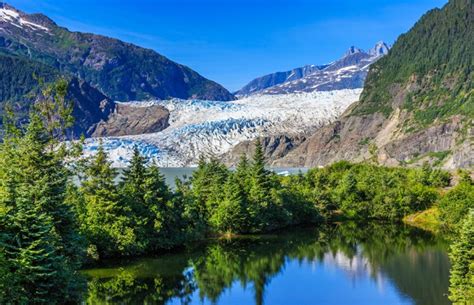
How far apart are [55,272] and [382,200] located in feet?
205

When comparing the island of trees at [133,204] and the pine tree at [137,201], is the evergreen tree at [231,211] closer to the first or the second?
the island of trees at [133,204]

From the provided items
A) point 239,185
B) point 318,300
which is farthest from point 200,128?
point 318,300

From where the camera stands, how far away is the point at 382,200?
79.1m

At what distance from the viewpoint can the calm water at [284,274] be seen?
35.6 metres

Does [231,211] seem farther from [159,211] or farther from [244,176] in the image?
[159,211]

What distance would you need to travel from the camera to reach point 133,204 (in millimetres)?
45469

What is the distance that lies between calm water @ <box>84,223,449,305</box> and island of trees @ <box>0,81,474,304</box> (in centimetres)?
286

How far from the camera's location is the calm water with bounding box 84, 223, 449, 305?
35559 millimetres

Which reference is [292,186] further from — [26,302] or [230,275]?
[26,302]

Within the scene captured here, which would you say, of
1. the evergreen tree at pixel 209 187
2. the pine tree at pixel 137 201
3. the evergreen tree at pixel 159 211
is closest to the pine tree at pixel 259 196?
the evergreen tree at pixel 209 187

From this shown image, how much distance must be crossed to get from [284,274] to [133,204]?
13.7 meters

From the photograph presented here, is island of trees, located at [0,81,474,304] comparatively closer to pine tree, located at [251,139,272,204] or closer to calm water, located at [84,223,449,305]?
pine tree, located at [251,139,272,204]

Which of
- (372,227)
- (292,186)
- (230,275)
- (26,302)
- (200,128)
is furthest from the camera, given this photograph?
(200,128)

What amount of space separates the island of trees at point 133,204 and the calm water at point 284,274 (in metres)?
2.86
